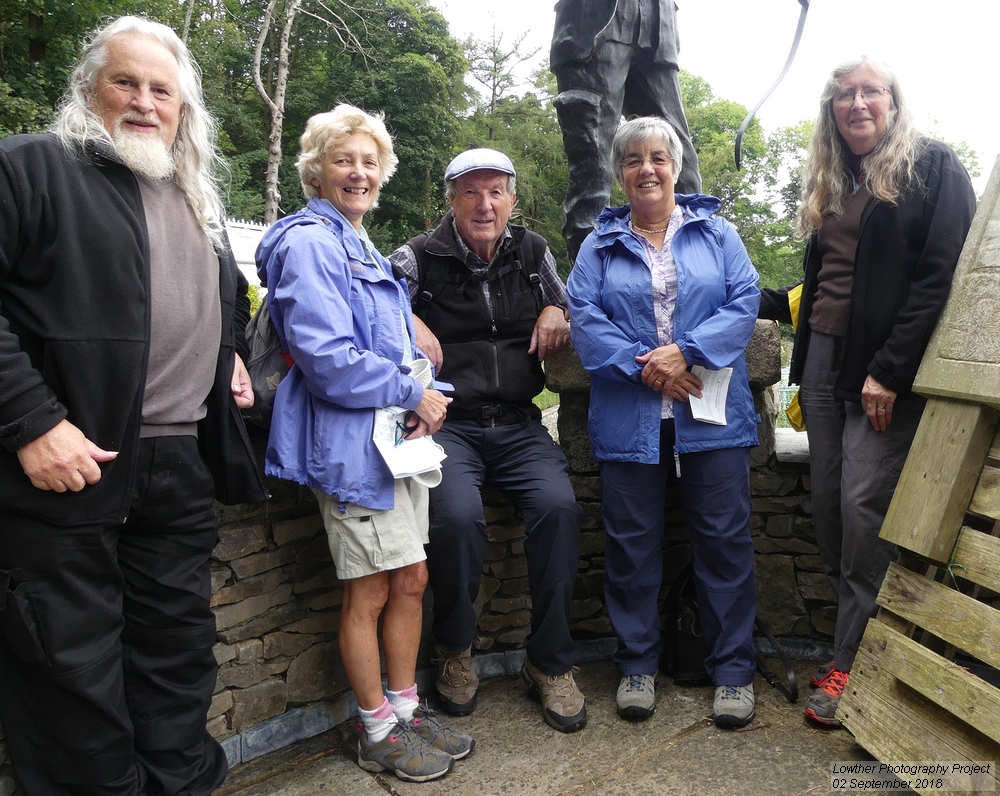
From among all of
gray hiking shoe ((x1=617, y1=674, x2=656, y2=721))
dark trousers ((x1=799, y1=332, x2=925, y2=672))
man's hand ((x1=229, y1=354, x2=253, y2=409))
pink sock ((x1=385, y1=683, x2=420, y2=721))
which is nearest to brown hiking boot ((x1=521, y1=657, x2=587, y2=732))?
gray hiking shoe ((x1=617, y1=674, x2=656, y2=721))

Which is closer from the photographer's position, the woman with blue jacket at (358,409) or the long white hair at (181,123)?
the long white hair at (181,123)

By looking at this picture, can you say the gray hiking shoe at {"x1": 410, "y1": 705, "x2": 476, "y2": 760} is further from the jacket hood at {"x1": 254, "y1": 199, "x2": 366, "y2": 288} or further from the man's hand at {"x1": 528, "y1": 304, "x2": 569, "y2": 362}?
the jacket hood at {"x1": 254, "y1": 199, "x2": 366, "y2": 288}

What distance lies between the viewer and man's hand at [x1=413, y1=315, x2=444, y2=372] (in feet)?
9.07

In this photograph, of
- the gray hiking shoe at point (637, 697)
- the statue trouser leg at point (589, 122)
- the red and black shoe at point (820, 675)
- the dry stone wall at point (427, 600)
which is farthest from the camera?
the statue trouser leg at point (589, 122)

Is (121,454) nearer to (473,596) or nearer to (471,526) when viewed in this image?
(471,526)

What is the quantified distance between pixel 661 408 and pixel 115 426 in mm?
1731

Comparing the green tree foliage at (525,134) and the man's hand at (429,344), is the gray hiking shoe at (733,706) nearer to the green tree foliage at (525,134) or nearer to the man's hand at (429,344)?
the man's hand at (429,344)

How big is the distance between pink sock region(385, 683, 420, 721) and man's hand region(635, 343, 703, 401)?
1283 millimetres

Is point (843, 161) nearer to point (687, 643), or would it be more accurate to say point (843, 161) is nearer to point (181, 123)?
point (687, 643)

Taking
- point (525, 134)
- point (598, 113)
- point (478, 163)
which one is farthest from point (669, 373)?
point (525, 134)

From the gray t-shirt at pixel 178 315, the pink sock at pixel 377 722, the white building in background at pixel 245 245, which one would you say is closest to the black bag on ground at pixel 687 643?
the pink sock at pixel 377 722

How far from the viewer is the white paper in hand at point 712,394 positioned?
2.65 m

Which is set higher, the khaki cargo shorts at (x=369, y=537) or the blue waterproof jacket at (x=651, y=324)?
the blue waterproof jacket at (x=651, y=324)

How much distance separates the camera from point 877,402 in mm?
2455
